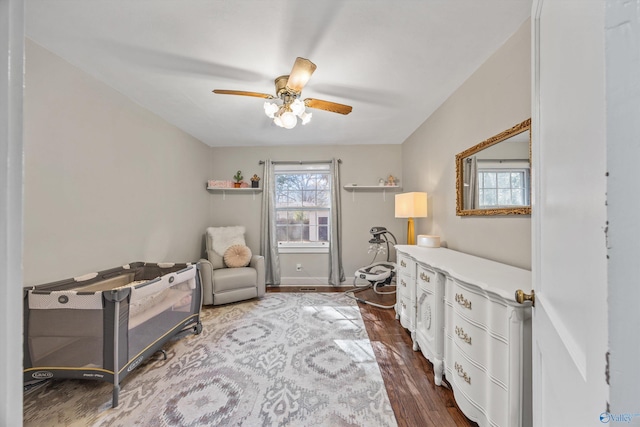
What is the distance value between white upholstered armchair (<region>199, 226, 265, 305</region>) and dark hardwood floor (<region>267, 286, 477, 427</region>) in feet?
5.15

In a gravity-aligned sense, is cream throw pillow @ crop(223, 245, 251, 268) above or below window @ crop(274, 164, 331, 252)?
below

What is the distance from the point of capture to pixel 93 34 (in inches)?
61.4

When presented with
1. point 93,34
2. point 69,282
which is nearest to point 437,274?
point 69,282

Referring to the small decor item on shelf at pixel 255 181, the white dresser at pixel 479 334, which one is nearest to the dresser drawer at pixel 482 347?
the white dresser at pixel 479 334

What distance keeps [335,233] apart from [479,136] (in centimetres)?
244

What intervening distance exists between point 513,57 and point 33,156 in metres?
3.27

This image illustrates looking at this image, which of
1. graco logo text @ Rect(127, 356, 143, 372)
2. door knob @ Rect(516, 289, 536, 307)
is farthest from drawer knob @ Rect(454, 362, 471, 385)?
graco logo text @ Rect(127, 356, 143, 372)

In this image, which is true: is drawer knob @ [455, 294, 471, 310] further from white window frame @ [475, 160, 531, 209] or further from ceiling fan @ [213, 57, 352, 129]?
ceiling fan @ [213, 57, 352, 129]

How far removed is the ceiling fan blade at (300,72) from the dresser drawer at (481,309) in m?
1.64

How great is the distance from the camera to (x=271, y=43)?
5.32 feet

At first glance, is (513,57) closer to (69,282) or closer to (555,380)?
(555,380)

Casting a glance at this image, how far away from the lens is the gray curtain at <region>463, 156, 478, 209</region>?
199cm

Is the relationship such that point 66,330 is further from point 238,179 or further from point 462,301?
point 238,179

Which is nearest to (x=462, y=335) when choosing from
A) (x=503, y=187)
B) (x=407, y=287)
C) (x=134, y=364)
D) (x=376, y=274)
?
(x=407, y=287)
